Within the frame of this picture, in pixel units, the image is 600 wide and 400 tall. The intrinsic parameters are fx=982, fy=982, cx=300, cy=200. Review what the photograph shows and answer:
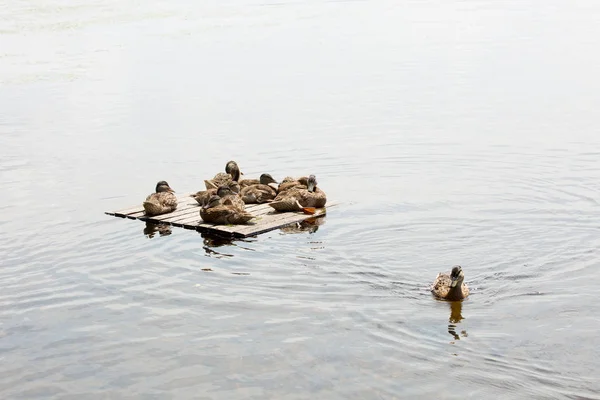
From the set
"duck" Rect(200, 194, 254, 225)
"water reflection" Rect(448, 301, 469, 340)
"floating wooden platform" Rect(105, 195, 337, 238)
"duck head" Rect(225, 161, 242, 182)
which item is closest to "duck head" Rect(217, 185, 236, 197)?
"duck" Rect(200, 194, 254, 225)

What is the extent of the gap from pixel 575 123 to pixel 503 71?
7.66 metres

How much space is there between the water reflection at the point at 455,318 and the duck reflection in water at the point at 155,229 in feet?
17.2

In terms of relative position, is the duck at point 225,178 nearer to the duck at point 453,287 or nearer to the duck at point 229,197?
the duck at point 229,197

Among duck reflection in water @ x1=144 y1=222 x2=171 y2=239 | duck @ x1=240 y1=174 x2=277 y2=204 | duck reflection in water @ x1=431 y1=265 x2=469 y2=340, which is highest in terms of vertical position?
duck @ x1=240 y1=174 x2=277 y2=204

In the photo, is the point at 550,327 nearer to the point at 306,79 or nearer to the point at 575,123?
the point at 575,123

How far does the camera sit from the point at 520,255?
1285 centimetres

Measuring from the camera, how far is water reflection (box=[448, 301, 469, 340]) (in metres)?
10.3

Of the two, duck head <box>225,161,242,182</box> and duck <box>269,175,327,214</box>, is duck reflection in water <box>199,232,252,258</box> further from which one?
duck head <box>225,161,242,182</box>

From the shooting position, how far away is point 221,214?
47.5ft

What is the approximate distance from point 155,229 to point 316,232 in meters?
2.50

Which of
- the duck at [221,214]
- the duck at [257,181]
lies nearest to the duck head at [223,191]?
the duck at [221,214]

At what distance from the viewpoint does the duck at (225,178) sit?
1622 centimetres

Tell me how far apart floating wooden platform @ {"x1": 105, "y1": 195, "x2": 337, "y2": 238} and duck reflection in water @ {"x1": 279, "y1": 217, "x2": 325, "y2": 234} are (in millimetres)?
53

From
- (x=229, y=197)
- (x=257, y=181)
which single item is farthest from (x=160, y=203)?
(x=257, y=181)
